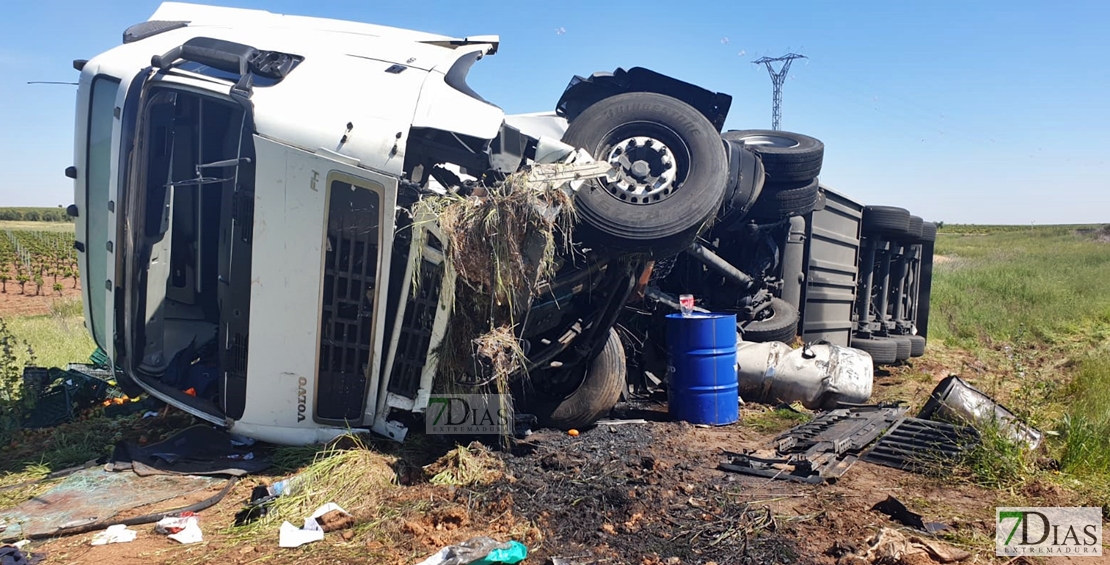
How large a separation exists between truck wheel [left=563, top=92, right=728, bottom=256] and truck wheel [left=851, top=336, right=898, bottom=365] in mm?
4787

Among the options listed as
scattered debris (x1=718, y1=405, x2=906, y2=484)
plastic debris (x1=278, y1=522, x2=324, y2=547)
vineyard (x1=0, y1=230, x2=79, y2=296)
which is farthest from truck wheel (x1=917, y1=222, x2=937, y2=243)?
vineyard (x1=0, y1=230, x2=79, y2=296)

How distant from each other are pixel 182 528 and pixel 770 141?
601 cm

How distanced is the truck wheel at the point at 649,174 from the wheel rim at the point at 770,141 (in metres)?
2.30

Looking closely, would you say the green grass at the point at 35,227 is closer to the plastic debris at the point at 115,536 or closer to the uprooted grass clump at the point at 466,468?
the plastic debris at the point at 115,536

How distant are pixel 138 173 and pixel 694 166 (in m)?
3.22

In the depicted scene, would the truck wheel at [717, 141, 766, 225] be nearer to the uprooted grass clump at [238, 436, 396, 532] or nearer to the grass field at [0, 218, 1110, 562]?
the grass field at [0, 218, 1110, 562]

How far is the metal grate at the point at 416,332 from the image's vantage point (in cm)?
396

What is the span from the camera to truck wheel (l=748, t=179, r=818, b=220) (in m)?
6.86

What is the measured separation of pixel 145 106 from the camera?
13.3ft

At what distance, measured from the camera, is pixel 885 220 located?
9266 millimetres

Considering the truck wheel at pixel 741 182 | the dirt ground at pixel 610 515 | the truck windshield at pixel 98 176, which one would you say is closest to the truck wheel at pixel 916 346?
the truck wheel at pixel 741 182

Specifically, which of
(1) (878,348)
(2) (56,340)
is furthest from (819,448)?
(2) (56,340)

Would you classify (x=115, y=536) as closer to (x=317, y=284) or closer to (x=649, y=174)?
(x=317, y=284)

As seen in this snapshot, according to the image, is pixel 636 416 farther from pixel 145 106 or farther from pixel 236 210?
pixel 145 106
